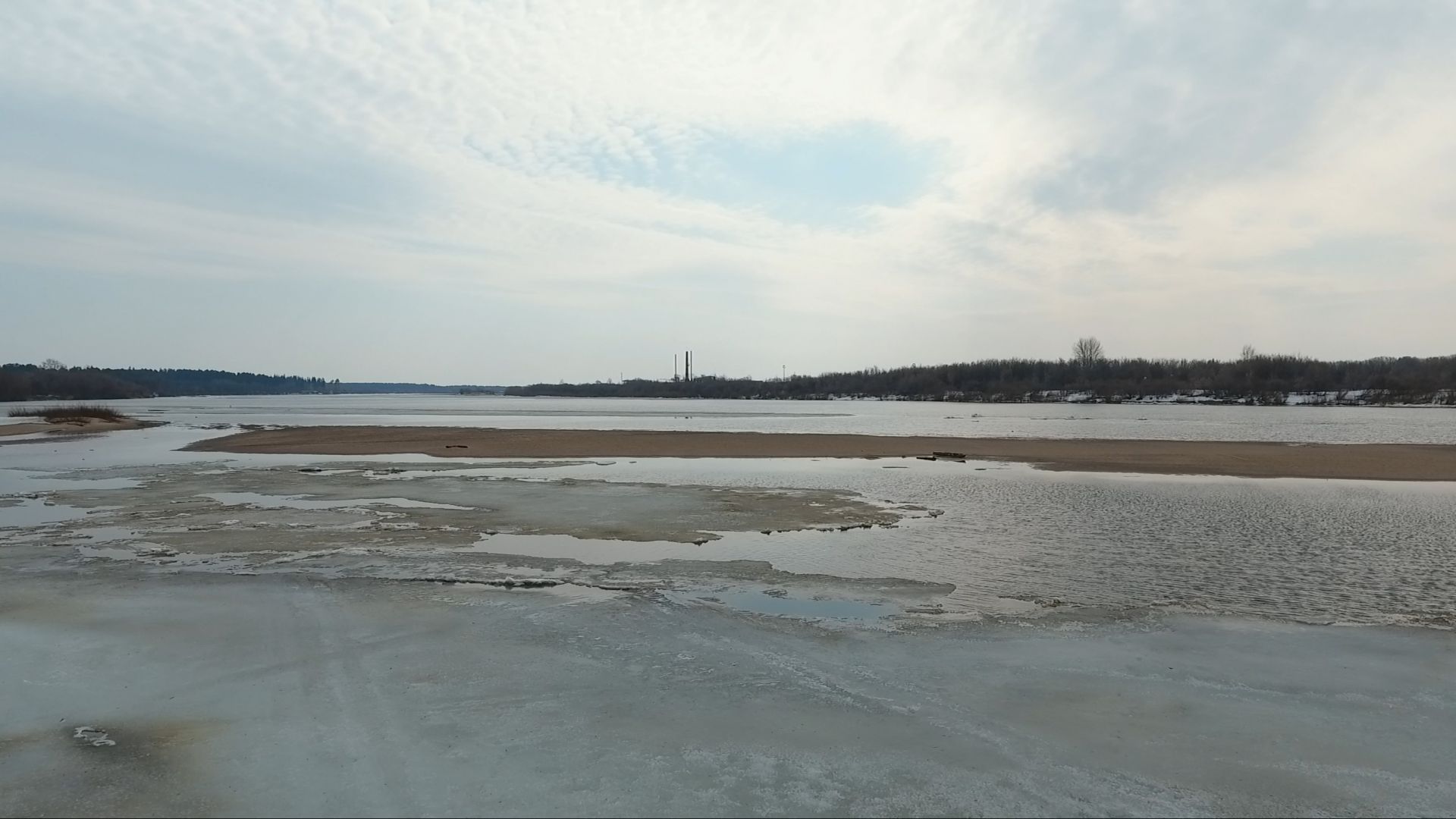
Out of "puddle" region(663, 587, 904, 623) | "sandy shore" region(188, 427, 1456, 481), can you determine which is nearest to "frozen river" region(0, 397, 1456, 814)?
"puddle" region(663, 587, 904, 623)

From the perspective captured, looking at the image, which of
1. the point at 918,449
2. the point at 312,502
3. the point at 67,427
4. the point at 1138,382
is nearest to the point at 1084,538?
the point at 312,502

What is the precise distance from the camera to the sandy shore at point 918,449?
2189 centimetres

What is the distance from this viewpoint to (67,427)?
42469 millimetres

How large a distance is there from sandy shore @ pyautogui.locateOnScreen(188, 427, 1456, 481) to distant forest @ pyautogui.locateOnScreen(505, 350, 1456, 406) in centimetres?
7950

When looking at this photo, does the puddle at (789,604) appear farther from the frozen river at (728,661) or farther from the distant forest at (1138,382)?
the distant forest at (1138,382)

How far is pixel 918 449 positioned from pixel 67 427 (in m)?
42.4

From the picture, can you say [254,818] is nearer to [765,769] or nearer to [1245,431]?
[765,769]

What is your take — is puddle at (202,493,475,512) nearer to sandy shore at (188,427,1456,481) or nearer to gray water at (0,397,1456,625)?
gray water at (0,397,1456,625)

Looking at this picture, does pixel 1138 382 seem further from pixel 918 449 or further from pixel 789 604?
pixel 789 604

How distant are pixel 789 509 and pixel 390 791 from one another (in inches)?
414

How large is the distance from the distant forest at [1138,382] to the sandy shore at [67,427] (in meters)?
107

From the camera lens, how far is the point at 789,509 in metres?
14.3

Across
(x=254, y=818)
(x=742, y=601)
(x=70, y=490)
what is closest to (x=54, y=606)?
(x=254, y=818)

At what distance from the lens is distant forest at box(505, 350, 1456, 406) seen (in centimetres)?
10050
